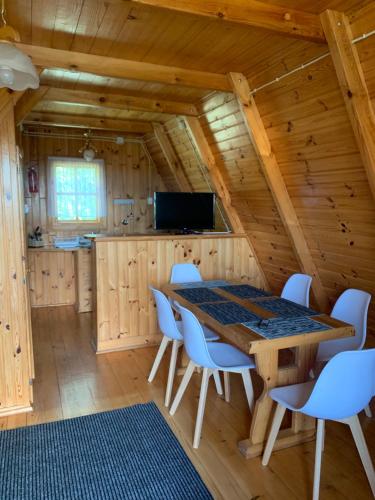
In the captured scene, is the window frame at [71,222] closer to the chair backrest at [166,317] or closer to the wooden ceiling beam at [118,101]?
the wooden ceiling beam at [118,101]

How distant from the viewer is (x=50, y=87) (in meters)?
3.38

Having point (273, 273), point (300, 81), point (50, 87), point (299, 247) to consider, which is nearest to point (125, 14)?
point (300, 81)

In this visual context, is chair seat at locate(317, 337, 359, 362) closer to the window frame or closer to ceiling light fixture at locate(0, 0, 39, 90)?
ceiling light fixture at locate(0, 0, 39, 90)

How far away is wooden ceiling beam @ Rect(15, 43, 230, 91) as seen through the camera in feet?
8.50

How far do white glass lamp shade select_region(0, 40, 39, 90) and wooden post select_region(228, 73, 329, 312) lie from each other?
169 cm

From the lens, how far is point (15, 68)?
5.37ft

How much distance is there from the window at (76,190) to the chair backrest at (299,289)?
3507mm

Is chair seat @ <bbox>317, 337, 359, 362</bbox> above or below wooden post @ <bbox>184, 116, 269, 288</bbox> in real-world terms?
below

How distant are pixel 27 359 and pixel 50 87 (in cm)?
235

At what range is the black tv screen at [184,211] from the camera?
4164 mm

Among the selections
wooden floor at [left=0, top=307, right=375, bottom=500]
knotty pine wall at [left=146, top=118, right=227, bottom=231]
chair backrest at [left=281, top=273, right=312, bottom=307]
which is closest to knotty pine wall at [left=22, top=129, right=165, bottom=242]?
knotty pine wall at [left=146, top=118, right=227, bottom=231]

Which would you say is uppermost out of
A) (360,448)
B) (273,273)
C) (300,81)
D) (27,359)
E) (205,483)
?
(300,81)

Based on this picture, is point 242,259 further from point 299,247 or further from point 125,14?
point 125,14

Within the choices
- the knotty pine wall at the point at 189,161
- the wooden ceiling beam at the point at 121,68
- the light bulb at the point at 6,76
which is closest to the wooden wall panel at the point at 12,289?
the wooden ceiling beam at the point at 121,68
